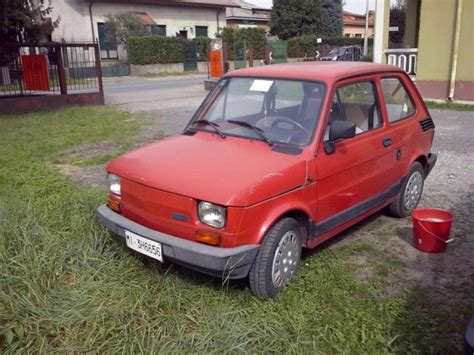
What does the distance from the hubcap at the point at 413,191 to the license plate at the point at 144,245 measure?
2.94 m

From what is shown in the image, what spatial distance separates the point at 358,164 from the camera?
4.12 metres

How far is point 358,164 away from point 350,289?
3.67ft

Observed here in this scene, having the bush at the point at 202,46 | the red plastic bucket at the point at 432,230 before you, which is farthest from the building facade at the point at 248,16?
the red plastic bucket at the point at 432,230

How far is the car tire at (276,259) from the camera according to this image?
3.31 metres

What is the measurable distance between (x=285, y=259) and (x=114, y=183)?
5.05 feet

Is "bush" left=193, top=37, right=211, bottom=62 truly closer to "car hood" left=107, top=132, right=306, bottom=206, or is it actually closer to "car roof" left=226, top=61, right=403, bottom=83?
"car roof" left=226, top=61, right=403, bottom=83

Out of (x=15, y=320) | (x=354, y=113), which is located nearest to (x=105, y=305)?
(x=15, y=320)

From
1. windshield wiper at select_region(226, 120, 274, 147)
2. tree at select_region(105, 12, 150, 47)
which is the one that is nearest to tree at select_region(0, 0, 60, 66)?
windshield wiper at select_region(226, 120, 274, 147)

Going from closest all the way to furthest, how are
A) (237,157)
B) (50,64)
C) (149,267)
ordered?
(237,157)
(149,267)
(50,64)

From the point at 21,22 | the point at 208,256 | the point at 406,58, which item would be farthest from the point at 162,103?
the point at 208,256

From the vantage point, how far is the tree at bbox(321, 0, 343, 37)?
1999 inches

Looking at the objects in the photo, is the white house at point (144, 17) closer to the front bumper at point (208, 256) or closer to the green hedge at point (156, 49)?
the green hedge at point (156, 49)

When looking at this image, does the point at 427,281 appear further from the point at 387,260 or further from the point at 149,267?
the point at 149,267

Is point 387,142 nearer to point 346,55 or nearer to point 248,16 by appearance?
point 346,55
